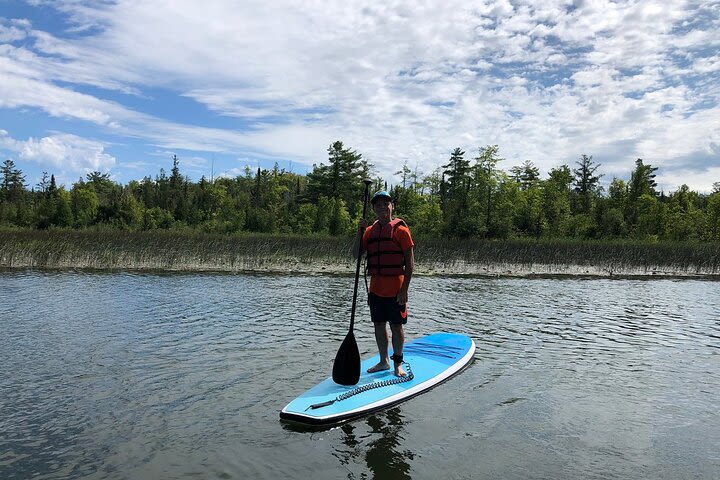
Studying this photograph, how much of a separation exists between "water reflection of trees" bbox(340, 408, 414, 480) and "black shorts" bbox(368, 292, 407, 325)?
0.96 meters

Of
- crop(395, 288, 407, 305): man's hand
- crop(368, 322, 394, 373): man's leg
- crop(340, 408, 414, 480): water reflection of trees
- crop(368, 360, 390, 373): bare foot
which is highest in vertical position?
crop(395, 288, 407, 305): man's hand

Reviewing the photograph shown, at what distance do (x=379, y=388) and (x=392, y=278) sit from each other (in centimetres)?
116

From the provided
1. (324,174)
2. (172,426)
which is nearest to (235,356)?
(172,426)

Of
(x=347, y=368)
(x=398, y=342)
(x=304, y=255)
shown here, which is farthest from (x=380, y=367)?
(x=304, y=255)

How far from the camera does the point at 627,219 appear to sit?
1572 inches

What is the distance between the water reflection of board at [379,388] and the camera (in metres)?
4.76

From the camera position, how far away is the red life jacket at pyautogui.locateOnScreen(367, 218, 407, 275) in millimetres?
5539

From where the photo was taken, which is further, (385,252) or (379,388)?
(385,252)

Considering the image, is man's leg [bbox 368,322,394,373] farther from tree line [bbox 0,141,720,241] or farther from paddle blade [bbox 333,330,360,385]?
tree line [bbox 0,141,720,241]

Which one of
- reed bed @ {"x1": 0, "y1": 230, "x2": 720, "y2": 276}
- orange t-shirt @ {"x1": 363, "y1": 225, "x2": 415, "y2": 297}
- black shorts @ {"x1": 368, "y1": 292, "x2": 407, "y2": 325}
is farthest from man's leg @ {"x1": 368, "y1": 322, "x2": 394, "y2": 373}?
reed bed @ {"x1": 0, "y1": 230, "x2": 720, "y2": 276}

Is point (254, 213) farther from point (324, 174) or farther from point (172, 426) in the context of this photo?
point (172, 426)

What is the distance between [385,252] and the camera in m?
5.57

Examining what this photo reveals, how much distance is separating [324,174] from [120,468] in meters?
46.6

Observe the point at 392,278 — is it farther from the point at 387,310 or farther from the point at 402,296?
the point at 387,310
